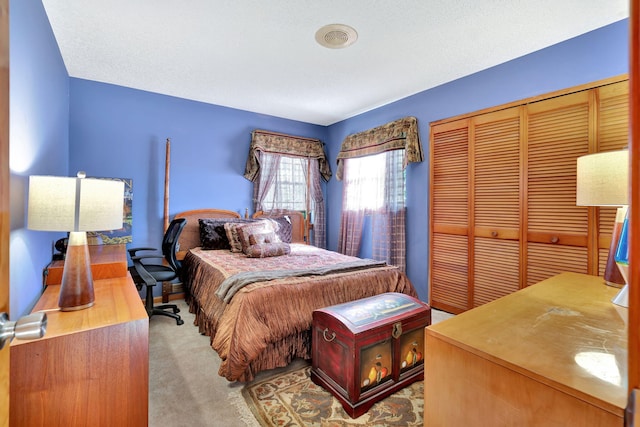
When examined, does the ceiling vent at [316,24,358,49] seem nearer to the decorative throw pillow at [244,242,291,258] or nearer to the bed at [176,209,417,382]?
the bed at [176,209,417,382]

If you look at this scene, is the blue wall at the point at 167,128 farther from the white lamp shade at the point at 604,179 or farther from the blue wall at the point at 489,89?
the white lamp shade at the point at 604,179

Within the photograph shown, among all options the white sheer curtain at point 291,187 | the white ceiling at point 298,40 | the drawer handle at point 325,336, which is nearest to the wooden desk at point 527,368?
the drawer handle at point 325,336

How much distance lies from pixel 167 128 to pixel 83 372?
321 cm

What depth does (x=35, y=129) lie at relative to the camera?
1.71m

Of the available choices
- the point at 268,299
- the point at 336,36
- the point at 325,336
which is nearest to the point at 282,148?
the point at 336,36

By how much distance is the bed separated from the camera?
1878mm

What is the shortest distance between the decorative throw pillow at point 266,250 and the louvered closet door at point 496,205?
1993 mm

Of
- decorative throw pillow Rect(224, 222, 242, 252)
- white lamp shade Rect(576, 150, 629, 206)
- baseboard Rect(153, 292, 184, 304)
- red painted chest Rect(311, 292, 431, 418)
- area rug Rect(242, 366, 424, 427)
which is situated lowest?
area rug Rect(242, 366, 424, 427)

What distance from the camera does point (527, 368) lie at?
30.1 inches

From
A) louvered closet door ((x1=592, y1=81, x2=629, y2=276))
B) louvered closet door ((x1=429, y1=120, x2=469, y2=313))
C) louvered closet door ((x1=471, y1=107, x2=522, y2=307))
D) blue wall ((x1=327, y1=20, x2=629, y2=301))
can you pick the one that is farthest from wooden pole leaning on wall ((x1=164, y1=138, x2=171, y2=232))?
louvered closet door ((x1=592, y1=81, x2=629, y2=276))

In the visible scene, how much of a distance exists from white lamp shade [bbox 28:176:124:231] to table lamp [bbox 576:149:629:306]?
7.58 ft

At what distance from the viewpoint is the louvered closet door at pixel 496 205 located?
270 cm

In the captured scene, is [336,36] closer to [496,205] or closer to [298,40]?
[298,40]

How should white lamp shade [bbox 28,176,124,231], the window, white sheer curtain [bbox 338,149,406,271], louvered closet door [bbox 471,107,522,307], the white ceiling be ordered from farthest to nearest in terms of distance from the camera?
the window, white sheer curtain [bbox 338,149,406,271], louvered closet door [bbox 471,107,522,307], the white ceiling, white lamp shade [bbox 28,176,124,231]
